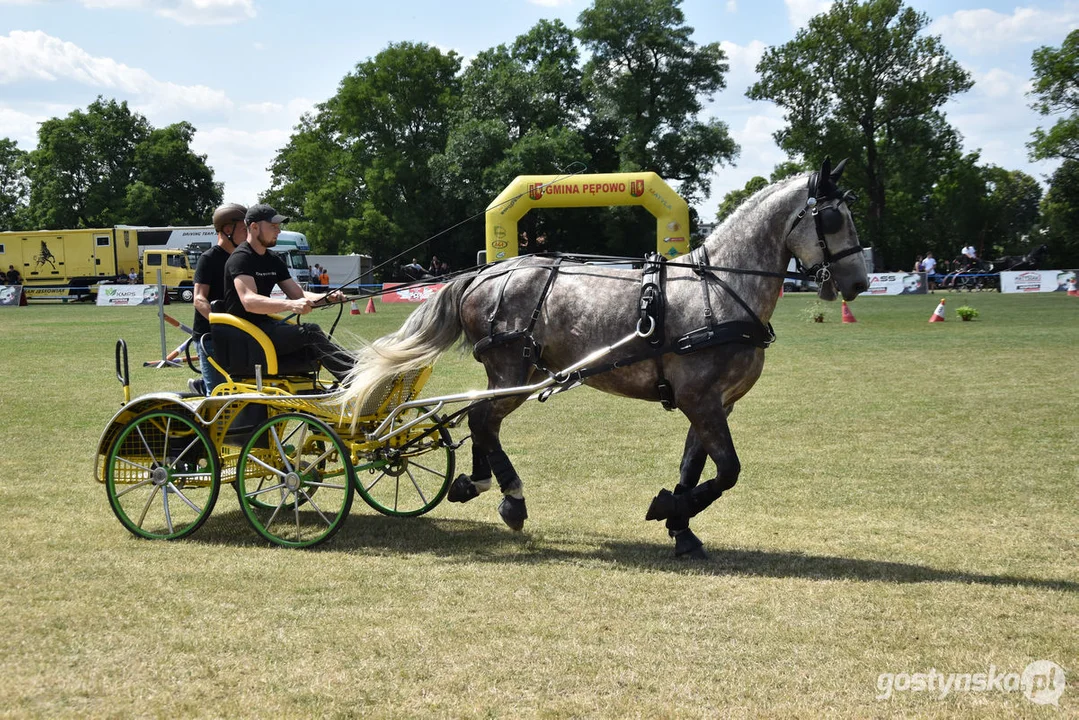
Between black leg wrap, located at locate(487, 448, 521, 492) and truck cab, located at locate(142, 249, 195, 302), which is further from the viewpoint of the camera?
truck cab, located at locate(142, 249, 195, 302)

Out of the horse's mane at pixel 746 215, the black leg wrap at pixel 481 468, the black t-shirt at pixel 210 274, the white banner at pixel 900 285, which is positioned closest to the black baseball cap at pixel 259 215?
the black t-shirt at pixel 210 274

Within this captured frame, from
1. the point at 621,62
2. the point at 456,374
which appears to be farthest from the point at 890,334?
the point at 621,62

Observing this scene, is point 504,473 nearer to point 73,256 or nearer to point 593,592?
point 593,592

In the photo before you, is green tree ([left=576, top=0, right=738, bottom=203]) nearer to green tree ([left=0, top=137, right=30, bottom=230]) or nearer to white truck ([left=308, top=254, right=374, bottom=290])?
white truck ([left=308, top=254, right=374, bottom=290])

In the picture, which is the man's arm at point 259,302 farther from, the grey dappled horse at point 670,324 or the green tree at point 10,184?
the green tree at point 10,184

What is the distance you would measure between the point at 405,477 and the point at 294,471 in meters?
2.15

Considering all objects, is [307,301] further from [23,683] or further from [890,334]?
[890,334]

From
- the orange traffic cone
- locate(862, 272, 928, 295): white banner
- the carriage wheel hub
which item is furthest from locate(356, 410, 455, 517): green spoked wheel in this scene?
locate(862, 272, 928, 295): white banner

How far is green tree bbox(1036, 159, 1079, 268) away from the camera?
49.0m

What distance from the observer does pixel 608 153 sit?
181 ft

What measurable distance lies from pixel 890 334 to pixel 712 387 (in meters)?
17.0

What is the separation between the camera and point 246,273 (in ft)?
22.9

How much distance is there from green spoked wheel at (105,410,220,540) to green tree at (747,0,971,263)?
51.1 m

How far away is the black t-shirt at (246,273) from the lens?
276 inches
